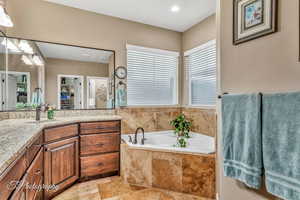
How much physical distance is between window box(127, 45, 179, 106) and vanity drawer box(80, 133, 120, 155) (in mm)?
802

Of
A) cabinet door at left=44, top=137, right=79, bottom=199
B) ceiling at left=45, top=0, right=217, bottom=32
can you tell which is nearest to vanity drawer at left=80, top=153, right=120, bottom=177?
cabinet door at left=44, top=137, right=79, bottom=199

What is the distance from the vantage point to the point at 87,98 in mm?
2643

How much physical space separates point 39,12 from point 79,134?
1.91 metres

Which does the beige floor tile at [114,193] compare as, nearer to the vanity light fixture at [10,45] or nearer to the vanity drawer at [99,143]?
the vanity drawer at [99,143]

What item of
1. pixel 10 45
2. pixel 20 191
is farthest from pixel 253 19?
pixel 10 45

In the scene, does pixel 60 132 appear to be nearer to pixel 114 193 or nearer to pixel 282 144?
pixel 114 193

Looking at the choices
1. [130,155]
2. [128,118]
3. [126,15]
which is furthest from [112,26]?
[130,155]

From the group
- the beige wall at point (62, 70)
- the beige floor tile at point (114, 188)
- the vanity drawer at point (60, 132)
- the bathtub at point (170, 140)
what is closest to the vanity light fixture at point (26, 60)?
the beige wall at point (62, 70)

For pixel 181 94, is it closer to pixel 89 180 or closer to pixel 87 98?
pixel 87 98

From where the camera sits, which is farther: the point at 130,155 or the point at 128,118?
the point at 128,118

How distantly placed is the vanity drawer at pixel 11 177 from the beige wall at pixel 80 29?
6.88ft

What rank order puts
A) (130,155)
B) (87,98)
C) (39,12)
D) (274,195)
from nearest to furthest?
(274,195)
(130,155)
(39,12)
(87,98)

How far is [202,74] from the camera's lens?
295cm

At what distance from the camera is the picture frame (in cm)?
92
